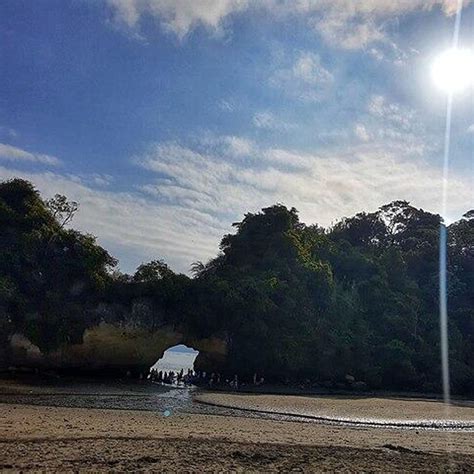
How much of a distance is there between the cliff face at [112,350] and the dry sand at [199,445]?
1755cm

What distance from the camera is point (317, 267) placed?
46219mm

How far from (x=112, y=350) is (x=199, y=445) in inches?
1115

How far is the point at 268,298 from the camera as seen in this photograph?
4109cm

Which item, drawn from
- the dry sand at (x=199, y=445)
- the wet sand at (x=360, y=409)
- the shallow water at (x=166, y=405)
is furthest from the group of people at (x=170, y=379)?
the dry sand at (x=199, y=445)

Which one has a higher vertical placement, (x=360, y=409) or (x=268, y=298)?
(x=268, y=298)

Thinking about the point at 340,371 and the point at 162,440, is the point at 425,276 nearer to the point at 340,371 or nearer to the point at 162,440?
the point at 340,371

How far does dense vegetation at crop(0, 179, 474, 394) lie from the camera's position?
36219 millimetres

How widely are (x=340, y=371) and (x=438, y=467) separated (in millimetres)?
32942

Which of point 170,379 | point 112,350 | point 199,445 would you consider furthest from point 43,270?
point 199,445

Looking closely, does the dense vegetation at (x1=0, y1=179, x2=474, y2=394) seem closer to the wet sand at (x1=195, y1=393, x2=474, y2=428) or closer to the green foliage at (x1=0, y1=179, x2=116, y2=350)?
the green foliage at (x1=0, y1=179, x2=116, y2=350)

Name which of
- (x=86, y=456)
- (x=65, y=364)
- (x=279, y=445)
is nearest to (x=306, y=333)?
(x=65, y=364)

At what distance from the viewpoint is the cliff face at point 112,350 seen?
34.6 m

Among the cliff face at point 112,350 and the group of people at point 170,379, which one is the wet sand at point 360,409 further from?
the group of people at point 170,379

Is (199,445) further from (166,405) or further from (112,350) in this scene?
(112,350)
